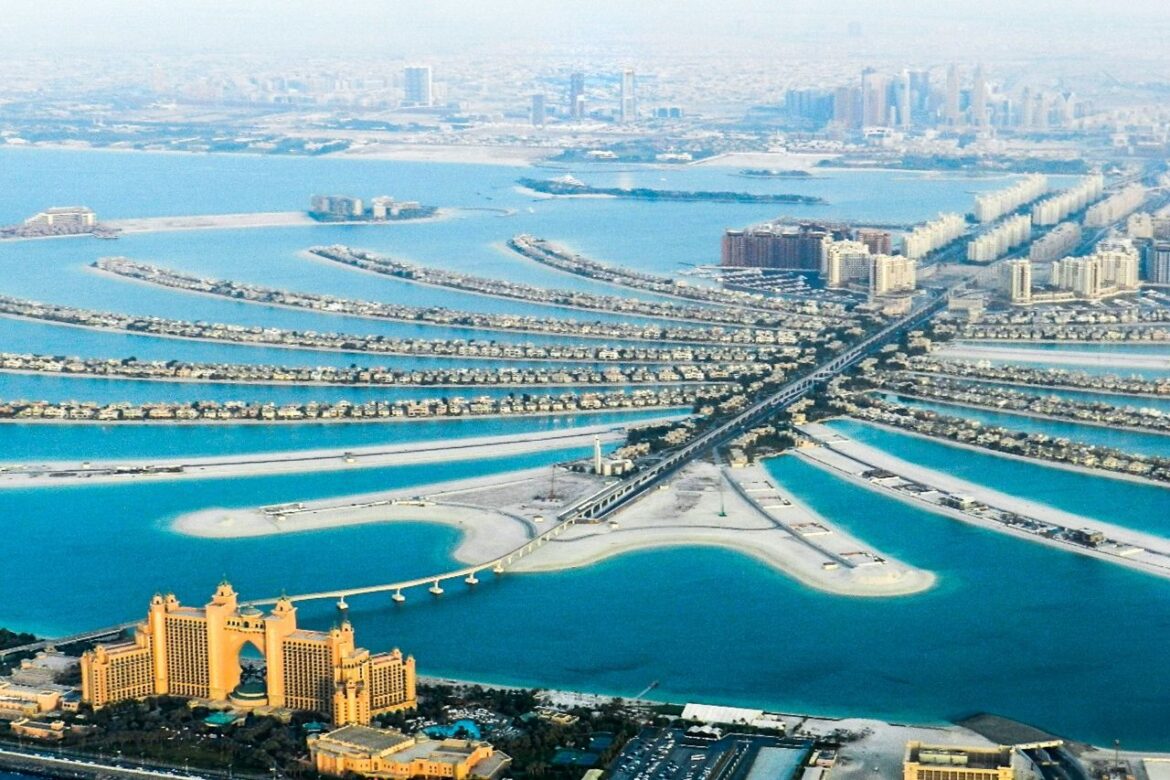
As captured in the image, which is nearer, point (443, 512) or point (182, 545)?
point (182, 545)

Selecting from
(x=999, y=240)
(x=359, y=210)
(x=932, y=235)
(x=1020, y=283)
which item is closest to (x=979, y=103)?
(x=359, y=210)

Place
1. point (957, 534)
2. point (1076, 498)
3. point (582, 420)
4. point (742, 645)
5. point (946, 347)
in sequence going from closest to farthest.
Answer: point (742, 645) < point (957, 534) < point (1076, 498) < point (582, 420) < point (946, 347)

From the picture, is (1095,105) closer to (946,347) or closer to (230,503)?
(946,347)

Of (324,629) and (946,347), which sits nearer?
(324,629)

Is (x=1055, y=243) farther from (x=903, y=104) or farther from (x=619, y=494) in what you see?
(x=903, y=104)

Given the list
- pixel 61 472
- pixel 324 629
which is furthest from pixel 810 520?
pixel 61 472
